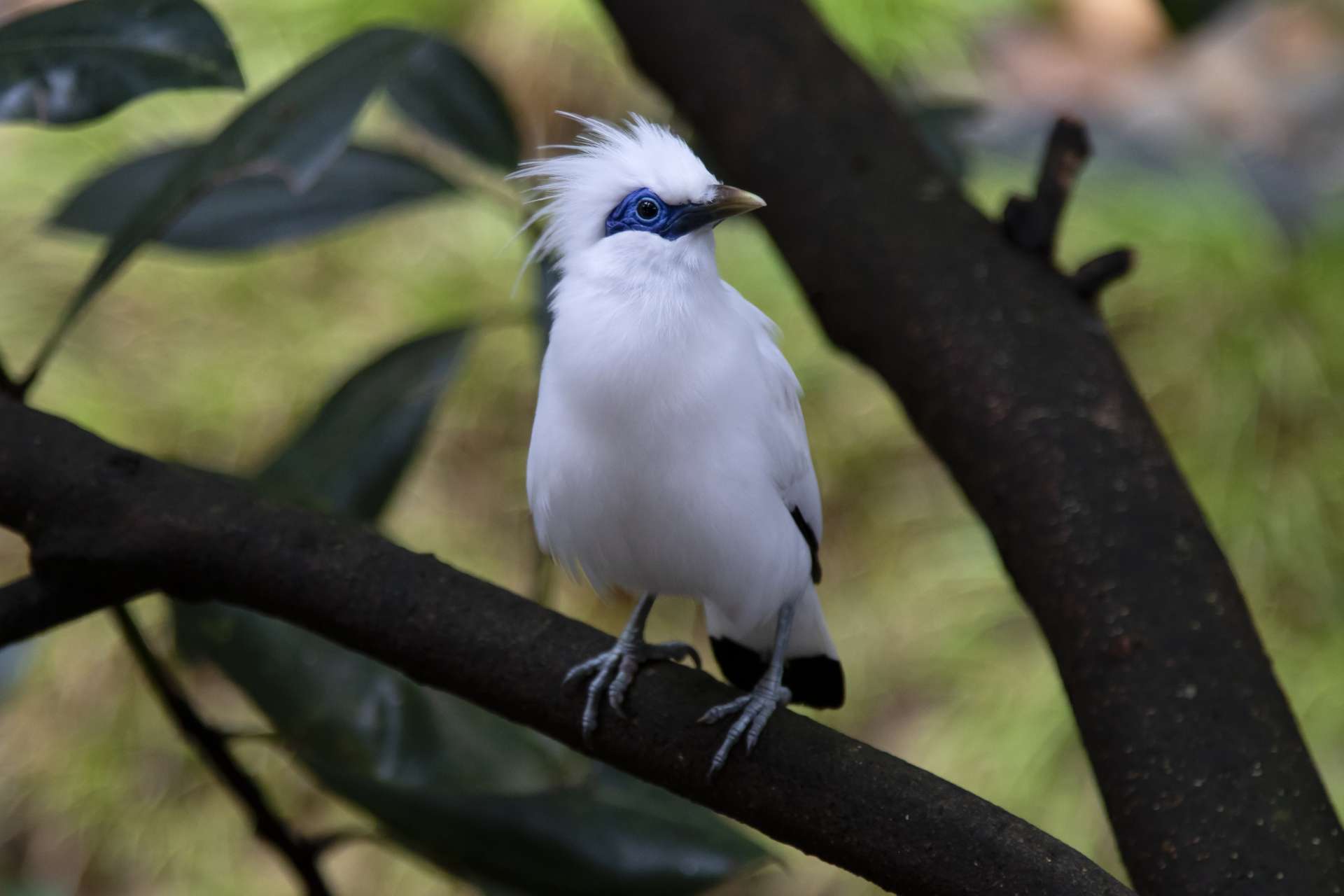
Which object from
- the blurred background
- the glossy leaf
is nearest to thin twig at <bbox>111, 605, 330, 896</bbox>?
the glossy leaf

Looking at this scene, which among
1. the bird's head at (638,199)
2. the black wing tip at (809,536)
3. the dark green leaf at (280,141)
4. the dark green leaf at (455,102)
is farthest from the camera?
the dark green leaf at (455,102)

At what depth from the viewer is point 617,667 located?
141cm

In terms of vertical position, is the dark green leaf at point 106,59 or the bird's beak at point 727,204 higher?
the bird's beak at point 727,204

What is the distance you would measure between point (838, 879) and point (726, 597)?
2262 millimetres

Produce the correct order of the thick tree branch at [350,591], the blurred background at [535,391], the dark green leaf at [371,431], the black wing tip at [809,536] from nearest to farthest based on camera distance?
the thick tree branch at [350,591] < the black wing tip at [809,536] < the dark green leaf at [371,431] < the blurred background at [535,391]

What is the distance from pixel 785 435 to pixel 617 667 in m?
0.34

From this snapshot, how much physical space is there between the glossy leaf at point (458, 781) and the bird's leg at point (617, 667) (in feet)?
0.70

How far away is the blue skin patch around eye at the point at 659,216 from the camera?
1.49 m

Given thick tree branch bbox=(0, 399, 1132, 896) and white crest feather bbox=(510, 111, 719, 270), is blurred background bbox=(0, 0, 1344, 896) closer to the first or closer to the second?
white crest feather bbox=(510, 111, 719, 270)

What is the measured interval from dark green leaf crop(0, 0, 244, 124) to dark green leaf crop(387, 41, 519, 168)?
738 millimetres

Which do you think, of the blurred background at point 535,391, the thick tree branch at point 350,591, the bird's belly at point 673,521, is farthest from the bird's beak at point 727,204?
the blurred background at point 535,391

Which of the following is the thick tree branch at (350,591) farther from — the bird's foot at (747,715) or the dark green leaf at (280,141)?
the dark green leaf at (280,141)

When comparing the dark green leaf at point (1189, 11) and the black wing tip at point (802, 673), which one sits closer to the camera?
the black wing tip at point (802, 673)

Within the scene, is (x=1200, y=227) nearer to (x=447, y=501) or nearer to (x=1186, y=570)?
(x=447, y=501)
